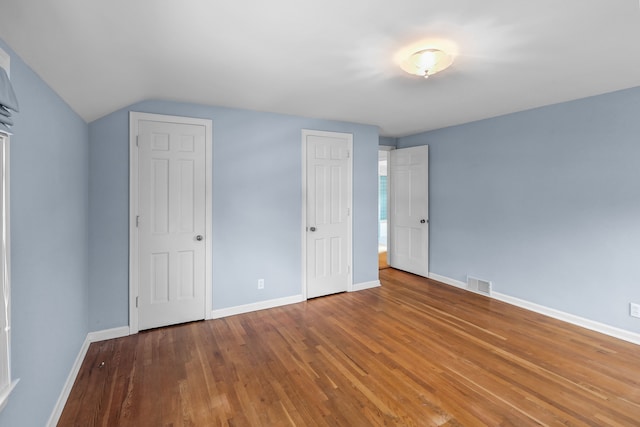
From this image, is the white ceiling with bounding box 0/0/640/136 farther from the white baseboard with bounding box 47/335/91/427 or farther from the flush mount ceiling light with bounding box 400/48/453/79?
the white baseboard with bounding box 47/335/91/427

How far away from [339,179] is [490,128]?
2043mm

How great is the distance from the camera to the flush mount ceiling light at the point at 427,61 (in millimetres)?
1957

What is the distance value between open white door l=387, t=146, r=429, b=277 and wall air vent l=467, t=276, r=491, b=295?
2.40 feet

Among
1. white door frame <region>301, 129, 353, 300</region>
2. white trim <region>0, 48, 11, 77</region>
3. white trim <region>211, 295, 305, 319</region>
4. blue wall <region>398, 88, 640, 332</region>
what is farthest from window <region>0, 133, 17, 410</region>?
blue wall <region>398, 88, 640, 332</region>

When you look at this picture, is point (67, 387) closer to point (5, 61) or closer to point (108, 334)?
point (108, 334)

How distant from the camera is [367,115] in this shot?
3750 mm

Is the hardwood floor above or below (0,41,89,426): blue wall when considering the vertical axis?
below

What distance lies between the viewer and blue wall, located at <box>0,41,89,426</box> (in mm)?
1394

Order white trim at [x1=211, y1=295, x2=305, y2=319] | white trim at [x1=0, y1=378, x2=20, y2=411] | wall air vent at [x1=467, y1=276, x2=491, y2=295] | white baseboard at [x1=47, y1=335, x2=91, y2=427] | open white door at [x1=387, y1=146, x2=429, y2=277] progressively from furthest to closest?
open white door at [x1=387, y1=146, x2=429, y2=277] → wall air vent at [x1=467, y1=276, x2=491, y2=295] → white trim at [x1=211, y1=295, x2=305, y2=319] → white baseboard at [x1=47, y1=335, x2=91, y2=427] → white trim at [x1=0, y1=378, x2=20, y2=411]

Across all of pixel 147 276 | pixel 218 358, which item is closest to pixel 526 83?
pixel 218 358

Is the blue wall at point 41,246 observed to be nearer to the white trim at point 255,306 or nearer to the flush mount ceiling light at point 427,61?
the white trim at point 255,306

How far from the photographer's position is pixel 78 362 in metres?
2.37

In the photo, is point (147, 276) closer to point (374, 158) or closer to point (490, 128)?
point (374, 158)

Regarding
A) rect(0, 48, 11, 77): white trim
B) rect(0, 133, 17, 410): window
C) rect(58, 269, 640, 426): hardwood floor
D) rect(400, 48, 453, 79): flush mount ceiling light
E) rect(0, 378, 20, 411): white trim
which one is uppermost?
rect(400, 48, 453, 79): flush mount ceiling light
